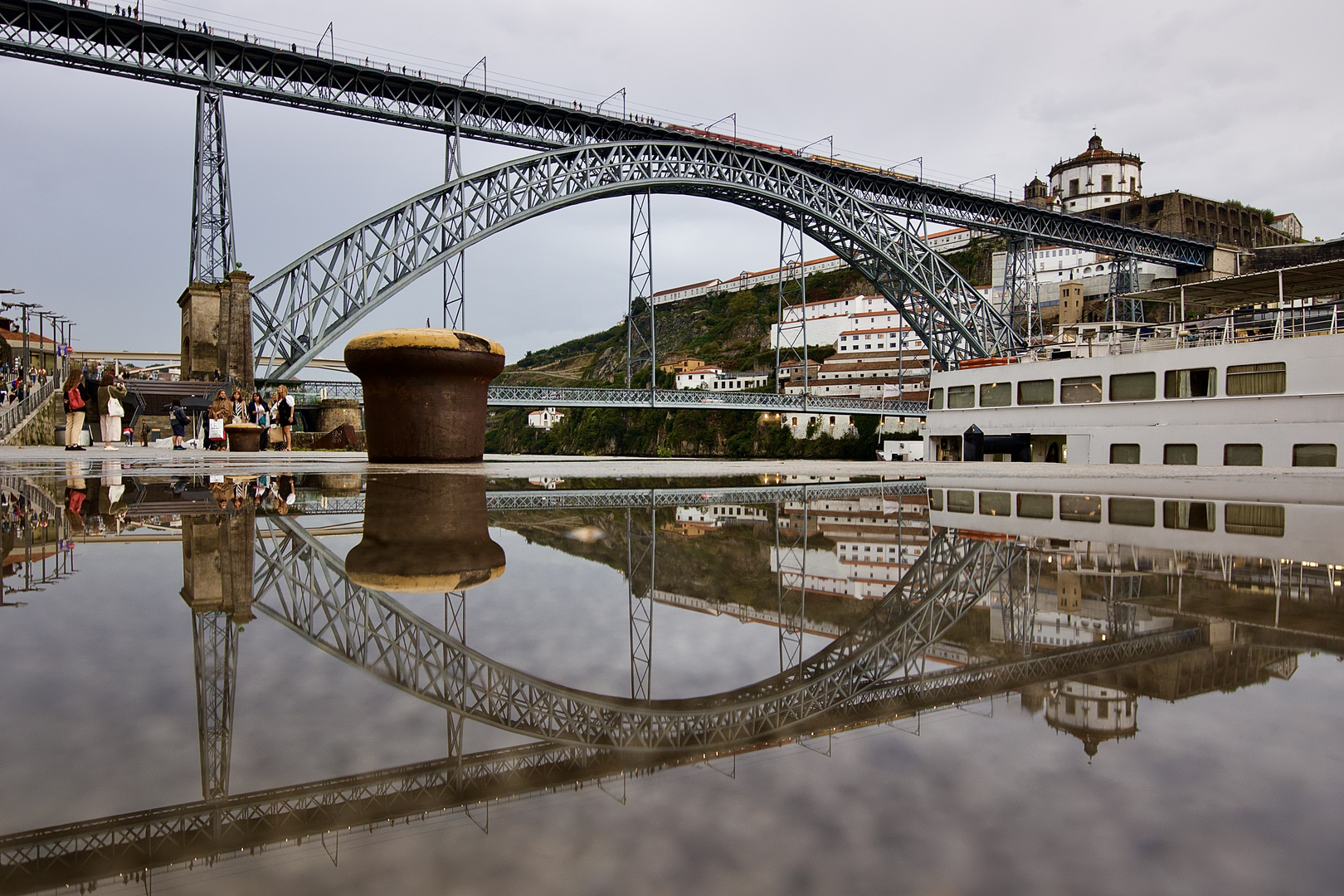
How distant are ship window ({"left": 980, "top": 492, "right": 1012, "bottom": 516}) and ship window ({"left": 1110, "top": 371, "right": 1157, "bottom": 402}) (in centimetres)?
1405

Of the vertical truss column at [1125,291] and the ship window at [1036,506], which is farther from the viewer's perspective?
the vertical truss column at [1125,291]

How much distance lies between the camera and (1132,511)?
4199 mm

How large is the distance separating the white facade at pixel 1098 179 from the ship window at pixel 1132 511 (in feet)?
246

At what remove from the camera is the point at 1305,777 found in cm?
76

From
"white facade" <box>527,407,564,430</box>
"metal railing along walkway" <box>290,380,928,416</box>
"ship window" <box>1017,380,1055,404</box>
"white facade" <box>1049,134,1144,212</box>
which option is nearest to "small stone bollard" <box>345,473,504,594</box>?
"ship window" <box>1017,380,1055,404</box>

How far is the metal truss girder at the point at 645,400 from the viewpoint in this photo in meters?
31.8

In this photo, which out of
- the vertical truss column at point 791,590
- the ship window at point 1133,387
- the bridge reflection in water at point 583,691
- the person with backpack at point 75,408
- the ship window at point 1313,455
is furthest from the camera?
the ship window at point 1133,387

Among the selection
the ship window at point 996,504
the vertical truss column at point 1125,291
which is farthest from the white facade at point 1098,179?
the ship window at point 996,504

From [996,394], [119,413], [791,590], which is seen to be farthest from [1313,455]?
[119,413]

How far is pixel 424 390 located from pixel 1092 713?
6.23 m

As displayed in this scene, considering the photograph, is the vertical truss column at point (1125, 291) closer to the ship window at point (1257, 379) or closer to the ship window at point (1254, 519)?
the ship window at point (1257, 379)

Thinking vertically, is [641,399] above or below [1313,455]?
above

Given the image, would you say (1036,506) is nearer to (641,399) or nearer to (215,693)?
(215,693)

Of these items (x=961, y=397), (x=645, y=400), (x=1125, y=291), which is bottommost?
(x=961, y=397)
